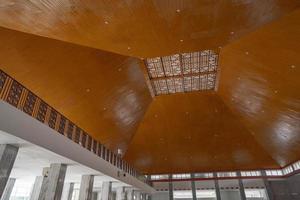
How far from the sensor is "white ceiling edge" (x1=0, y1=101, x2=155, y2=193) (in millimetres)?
7807

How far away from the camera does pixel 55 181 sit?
1218 cm

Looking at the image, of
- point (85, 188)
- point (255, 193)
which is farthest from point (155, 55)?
point (255, 193)

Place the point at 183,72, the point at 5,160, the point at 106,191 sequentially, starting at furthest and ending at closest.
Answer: the point at 106,191, the point at 183,72, the point at 5,160

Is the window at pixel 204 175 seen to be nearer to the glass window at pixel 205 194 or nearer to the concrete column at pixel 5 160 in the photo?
the glass window at pixel 205 194

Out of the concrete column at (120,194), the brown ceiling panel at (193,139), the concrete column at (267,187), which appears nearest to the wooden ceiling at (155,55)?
the brown ceiling panel at (193,139)

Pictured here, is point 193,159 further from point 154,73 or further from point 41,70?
point 41,70

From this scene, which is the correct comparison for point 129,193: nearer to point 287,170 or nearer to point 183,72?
point 183,72

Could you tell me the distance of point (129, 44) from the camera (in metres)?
10.5

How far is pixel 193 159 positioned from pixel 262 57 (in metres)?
17.7

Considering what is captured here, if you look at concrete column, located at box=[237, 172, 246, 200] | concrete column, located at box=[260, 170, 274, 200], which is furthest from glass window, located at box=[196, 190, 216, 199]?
concrete column, located at box=[260, 170, 274, 200]

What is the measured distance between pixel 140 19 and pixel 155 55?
11.1 feet

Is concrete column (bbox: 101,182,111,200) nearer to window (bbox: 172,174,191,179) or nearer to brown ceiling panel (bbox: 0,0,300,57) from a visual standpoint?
brown ceiling panel (bbox: 0,0,300,57)

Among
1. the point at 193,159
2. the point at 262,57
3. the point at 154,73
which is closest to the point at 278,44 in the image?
the point at 262,57

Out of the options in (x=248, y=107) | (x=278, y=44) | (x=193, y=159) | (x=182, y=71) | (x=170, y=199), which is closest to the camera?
(x=278, y=44)
